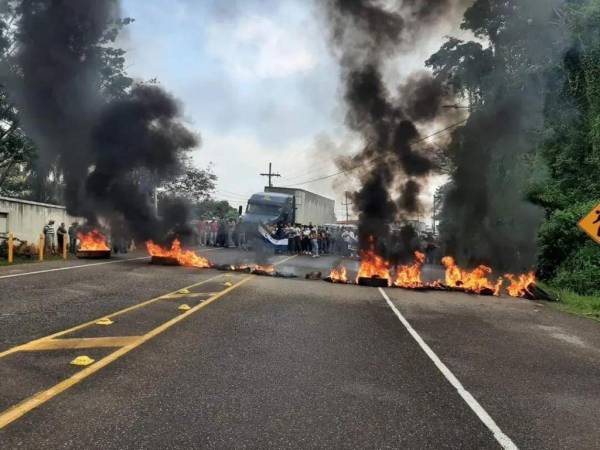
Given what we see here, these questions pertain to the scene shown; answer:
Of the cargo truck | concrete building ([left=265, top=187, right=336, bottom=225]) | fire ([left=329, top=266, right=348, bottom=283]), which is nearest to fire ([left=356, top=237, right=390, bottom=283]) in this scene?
fire ([left=329, top=266, right=348, bottom=283])

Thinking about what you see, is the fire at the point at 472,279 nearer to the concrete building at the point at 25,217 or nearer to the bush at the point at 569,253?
the bush at the point at 569,253

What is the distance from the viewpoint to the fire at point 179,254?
19281 mm

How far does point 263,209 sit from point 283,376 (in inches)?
1039

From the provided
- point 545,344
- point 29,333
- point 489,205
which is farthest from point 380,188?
point 29,333

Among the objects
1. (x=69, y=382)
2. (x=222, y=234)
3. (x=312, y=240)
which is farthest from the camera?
(x=222, y=234)

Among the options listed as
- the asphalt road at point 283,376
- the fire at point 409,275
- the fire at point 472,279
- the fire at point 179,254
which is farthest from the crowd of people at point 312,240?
the asphalt road at point 283,376

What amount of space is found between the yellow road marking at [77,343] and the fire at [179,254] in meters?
12.1

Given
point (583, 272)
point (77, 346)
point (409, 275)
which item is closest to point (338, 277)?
point (409, 275)

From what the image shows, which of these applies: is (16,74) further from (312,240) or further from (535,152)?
(535,152)

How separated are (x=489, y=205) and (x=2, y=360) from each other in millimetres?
18770

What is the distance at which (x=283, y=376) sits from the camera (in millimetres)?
5414

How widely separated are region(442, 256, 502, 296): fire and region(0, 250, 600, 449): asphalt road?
437cm

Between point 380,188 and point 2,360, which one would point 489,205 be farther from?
point 2,360

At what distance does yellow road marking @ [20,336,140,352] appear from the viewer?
6.10 m
